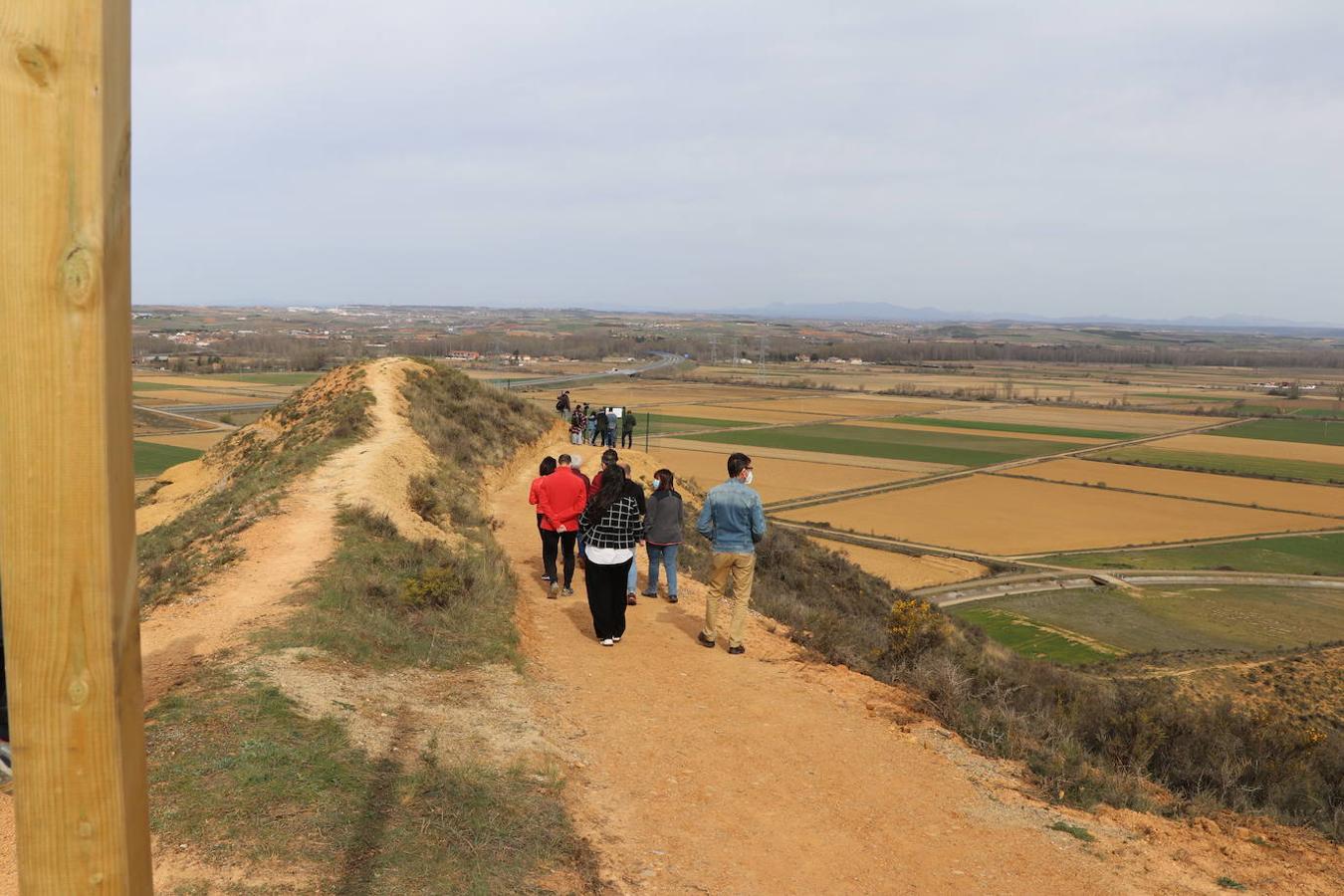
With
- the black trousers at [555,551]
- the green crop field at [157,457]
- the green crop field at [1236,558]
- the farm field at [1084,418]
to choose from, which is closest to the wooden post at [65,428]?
the black trousers at [555,551]

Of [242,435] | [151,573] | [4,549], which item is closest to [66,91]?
[4,549]

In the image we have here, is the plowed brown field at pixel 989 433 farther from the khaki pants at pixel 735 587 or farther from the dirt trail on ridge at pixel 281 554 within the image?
the khaki pants at pixel 735 587

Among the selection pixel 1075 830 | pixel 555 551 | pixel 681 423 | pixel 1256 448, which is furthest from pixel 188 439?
pixel 1256 448

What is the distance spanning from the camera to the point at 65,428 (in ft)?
5.06

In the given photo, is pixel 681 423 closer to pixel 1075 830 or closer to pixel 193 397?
pixel 193 397

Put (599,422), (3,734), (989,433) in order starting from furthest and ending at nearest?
(989,433) → (599,422) → (3,734)

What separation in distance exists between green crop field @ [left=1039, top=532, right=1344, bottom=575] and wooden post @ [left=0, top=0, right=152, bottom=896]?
121 ft

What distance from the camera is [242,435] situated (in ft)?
80.0

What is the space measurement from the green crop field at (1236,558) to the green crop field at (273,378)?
8153cm

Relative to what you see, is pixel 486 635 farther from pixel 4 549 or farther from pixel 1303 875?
pixel 4 549

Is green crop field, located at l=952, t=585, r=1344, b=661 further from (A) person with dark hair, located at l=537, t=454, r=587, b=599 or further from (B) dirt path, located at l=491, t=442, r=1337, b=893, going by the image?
(B) dirt path, located at l=491, t=442, r=1337, b=893

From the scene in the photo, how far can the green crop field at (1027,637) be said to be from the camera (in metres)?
23.4

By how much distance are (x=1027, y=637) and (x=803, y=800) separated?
21.7 meters

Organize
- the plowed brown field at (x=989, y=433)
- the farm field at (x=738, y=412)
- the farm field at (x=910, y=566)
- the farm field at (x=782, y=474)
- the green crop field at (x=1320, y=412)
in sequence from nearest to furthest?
the farm field at (x=910, y=566) < the farm field at (x=782, y=474) < the plowed brown field at (x=989, y=433) < the farm field at (x=738, y=412) < the green crop field at (x=1320, y=412)
